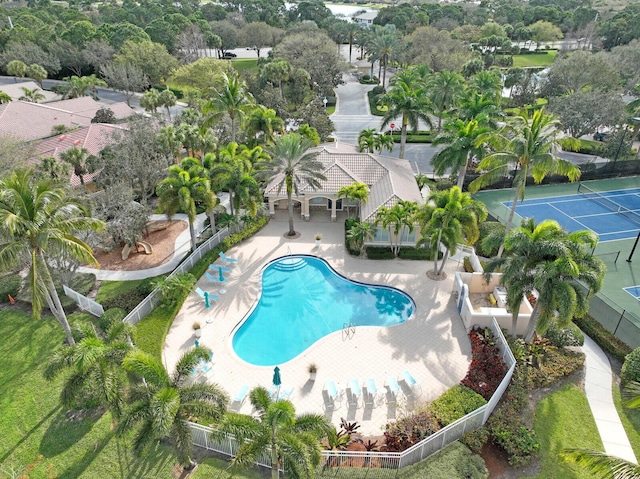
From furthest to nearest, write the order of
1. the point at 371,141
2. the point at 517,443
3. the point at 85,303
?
the point at 371,141, the point at 85,303, the point at 517,443

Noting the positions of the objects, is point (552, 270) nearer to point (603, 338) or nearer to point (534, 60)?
point (603, 338)

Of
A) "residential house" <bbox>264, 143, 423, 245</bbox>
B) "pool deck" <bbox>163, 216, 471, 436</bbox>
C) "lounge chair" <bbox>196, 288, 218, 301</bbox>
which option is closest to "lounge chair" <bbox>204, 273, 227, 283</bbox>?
"pool deck" <bbox>163, 216, 471, 436</bbox>

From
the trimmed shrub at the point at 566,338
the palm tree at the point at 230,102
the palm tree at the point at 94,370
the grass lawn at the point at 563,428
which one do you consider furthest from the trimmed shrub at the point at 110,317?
the trimmed shrub at the point at 566,338

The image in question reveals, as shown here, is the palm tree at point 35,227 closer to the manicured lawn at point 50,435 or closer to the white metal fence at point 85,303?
the manicured lawn at point 50,435

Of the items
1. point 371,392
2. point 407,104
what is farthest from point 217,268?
point 407,104

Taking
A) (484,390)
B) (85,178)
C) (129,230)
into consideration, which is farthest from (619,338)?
(85,178)
